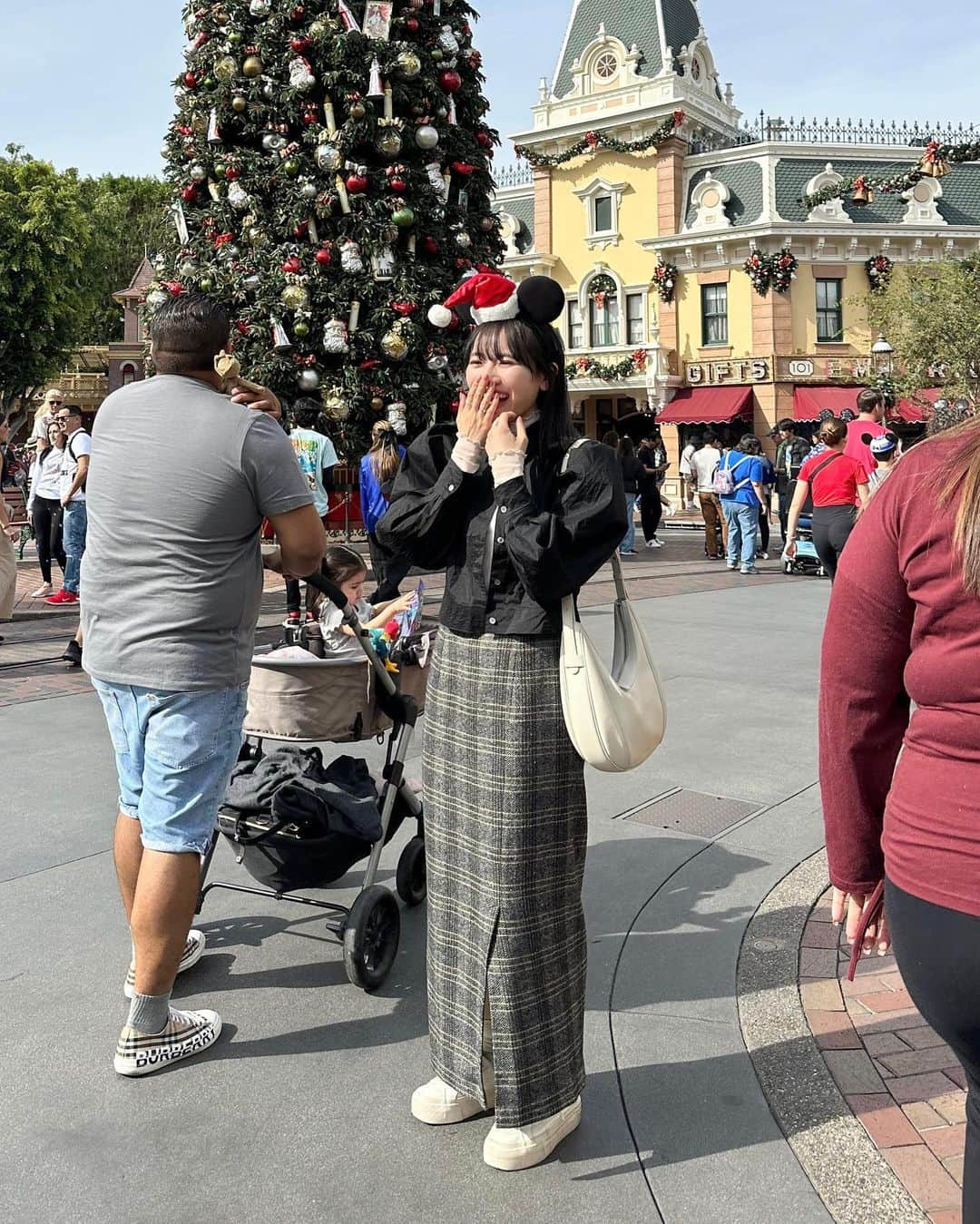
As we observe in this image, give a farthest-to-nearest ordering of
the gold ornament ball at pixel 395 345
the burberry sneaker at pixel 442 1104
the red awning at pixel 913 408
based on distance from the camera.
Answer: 1. the red awning at pixel 913 408
2. the gold ornament ball at pixel 395 345
3. the burberry sneaker at pixel 442 1104

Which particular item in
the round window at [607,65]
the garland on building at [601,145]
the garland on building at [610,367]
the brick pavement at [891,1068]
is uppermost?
the round window at [607,65]

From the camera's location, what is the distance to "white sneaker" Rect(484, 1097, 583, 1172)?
2592 millimetres

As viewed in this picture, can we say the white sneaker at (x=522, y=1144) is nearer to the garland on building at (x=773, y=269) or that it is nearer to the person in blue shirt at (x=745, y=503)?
the person in blue shirt at (x=745, y=503)

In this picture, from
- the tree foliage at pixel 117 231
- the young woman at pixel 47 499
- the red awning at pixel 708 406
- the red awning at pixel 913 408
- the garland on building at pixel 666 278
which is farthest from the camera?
the tree foliage at pixel 117 231

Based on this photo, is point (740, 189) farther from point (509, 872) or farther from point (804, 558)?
point (509, 872)

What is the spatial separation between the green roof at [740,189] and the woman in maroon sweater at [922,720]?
33.8 meters

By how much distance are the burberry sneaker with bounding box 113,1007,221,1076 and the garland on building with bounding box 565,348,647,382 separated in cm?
3310

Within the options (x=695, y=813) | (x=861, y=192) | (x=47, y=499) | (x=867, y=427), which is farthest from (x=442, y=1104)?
(x=861, y=192)

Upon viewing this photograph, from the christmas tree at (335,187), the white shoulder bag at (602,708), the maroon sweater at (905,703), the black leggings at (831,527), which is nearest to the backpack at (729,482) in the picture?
the christmas tree at (335,187)

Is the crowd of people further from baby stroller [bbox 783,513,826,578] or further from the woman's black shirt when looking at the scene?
baby stroller [bbox 783,513,826,578]

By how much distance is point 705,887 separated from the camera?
4.27m

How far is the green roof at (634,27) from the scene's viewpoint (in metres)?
35.7

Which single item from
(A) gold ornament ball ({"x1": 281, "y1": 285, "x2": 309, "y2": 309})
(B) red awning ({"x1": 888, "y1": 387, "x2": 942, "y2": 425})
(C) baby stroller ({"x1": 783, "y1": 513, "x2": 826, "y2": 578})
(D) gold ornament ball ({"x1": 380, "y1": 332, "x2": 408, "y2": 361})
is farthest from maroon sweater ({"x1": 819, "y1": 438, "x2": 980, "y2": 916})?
(B) red awning ({"x1": 888, "y1": 387, "x2": 942, "y2": 425})

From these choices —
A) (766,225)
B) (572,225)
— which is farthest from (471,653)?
(572,225)
